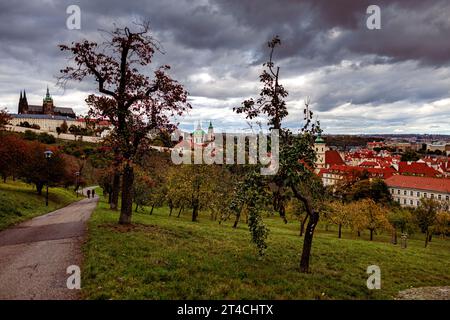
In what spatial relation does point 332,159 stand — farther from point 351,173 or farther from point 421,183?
point 421,183

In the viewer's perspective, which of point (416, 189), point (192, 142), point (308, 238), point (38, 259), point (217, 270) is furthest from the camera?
point (416, 189)

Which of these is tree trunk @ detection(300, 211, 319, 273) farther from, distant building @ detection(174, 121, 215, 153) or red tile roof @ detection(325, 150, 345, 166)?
red tile roof @ detection(325, 150, 345, 166)

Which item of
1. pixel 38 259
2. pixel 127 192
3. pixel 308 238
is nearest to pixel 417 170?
pixel 308 238

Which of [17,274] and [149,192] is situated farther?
[149,192]

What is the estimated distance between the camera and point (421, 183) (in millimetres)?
103375

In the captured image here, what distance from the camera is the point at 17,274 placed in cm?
1177

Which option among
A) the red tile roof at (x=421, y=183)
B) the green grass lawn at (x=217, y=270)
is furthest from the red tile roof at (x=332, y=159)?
the green grass lawn at (x=217, y=270)

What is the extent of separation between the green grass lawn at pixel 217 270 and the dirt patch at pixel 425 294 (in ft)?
1.54

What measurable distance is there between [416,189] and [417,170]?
33.3m

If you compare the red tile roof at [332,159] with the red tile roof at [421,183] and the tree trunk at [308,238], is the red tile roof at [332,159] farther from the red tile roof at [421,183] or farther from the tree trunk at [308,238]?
the tree trunk at [308,238]

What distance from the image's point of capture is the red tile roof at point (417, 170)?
127750mm
